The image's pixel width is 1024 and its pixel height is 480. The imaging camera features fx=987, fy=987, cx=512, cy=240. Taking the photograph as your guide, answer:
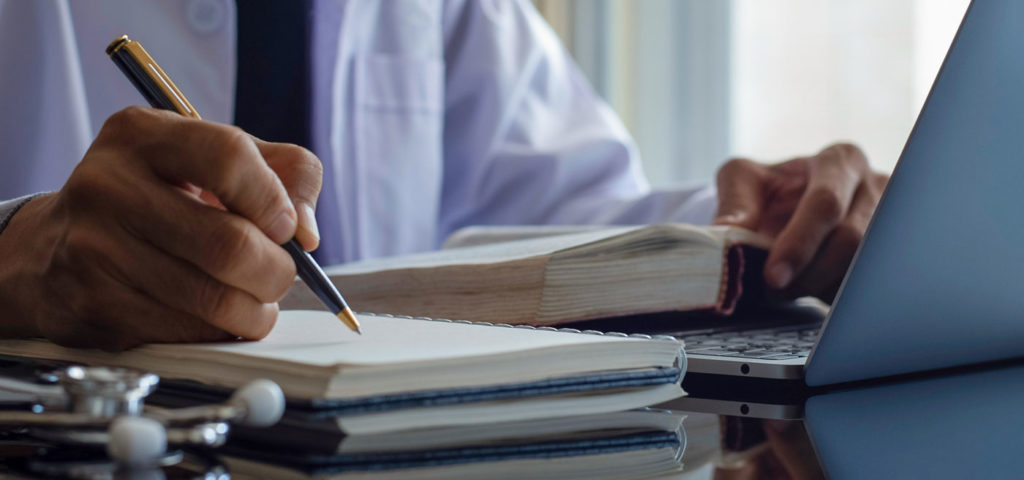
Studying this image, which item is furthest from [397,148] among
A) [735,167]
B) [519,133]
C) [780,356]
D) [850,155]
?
[780,356]

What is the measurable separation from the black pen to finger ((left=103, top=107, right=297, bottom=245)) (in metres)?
0.02

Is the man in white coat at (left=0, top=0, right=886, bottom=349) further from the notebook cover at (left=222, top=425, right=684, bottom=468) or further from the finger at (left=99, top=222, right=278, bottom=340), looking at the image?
the notebook cover at (left=222, top=425, right=684, bottom=468)

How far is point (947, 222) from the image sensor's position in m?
0.44

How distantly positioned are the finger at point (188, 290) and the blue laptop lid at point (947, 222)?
25 cm

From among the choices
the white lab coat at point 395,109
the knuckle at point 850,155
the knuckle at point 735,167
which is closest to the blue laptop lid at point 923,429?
the knuckle at point 850,155

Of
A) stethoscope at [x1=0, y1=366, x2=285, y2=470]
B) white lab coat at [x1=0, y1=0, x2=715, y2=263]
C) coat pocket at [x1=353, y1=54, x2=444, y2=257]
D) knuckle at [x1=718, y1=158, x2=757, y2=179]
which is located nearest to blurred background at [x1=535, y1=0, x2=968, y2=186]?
white lab coat at [x1=0, y1=0, x2=715, y2=263]

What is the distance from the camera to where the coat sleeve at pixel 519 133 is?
1.44m

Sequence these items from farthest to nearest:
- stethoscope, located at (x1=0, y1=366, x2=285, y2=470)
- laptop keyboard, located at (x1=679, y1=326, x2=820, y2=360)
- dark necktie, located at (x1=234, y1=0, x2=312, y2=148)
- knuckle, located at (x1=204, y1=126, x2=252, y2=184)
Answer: dark necktie, located at (x1=234, y1=0, x2=312, y2=148), laptop keyboard, located at (x1=679, y1=326, x2=820, y2=360), knuckle, located at (x1=204, y1=126, x2=252, y2=184), stethoscope, located at (x1=0, y1=366, x2=285, y2=470)

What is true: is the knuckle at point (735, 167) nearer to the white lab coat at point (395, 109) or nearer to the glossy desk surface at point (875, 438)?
the white lab coat at point (395, 109)

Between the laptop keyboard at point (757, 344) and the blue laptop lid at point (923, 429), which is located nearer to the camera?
the blue laptop lid at point (923, 429)

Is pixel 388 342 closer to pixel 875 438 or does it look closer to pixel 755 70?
pixel 875 438

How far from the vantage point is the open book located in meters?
0.57

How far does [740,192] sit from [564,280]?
0.43 metres

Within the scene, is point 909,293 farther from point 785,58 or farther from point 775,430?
point 785,58
